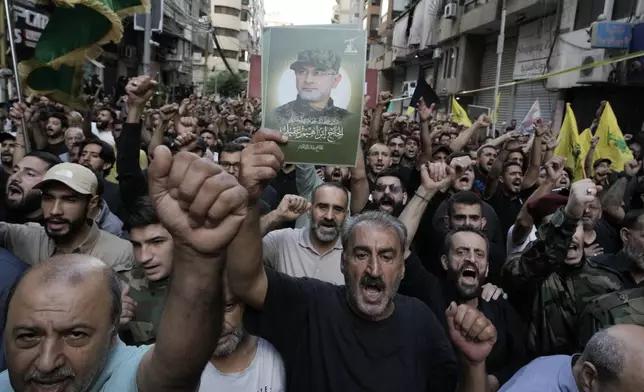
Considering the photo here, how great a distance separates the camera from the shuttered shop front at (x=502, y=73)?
57.6ft

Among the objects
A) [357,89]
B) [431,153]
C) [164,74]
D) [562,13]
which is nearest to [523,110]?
[562,13]

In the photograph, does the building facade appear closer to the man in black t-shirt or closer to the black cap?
the black cap

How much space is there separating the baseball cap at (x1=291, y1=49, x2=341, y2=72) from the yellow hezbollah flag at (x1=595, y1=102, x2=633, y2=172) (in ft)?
18.8

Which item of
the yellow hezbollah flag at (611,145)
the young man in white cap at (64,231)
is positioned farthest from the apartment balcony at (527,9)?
the young man in white cap at (64,231)

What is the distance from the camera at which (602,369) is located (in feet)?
6.15

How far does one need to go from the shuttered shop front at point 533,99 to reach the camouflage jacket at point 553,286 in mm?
12508

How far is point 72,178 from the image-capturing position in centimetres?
281

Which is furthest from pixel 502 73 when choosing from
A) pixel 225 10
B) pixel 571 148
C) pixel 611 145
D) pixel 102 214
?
pixel 225 10

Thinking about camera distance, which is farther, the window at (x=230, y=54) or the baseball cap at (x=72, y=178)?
the window at (x=230, y=54)

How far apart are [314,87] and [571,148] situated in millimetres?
5398

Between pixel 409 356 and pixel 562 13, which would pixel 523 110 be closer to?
pixel 562 13

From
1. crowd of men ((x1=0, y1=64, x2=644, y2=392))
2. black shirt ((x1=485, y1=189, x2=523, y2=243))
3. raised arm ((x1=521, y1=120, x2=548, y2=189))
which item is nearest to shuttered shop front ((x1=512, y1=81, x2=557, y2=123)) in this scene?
raised arm ((x1=521, y1=120, x2=548, y2=189))

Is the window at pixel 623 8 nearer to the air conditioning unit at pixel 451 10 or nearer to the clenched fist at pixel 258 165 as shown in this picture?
the air conditioning unit at pixel 451 10

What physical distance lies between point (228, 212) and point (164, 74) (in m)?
36.4
